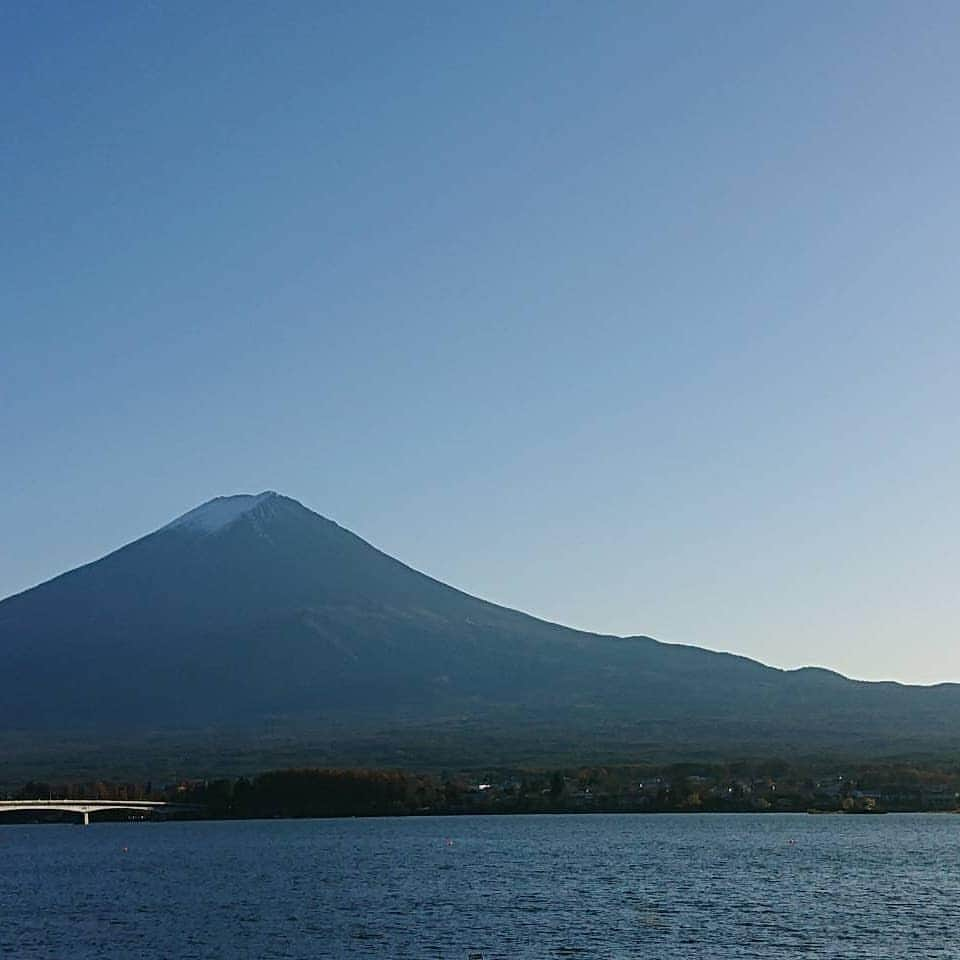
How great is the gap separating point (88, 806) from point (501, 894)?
204ft

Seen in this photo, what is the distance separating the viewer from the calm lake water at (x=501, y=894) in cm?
4309

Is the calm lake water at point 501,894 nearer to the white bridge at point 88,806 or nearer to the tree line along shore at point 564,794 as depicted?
the white bridge at point 88,806

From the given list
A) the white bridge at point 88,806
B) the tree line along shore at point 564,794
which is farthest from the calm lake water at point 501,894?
the tree line along shore at point 564,794

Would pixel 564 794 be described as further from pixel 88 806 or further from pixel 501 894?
pixel 501 894

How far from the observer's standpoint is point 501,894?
181 ft

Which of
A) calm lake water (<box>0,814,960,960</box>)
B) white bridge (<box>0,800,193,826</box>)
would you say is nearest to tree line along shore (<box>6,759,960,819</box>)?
white bridge (<box>0,800,193,826</box>)

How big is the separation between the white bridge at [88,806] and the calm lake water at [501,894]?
42.6ft

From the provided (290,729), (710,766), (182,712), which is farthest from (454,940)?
(182,712)

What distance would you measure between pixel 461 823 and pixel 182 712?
323 ft

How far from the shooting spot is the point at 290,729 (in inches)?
6929

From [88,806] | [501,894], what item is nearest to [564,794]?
[88,806]

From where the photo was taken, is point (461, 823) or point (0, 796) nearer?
point (461, 823)

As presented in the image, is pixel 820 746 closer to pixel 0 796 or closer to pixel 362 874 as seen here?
pixel 0 796

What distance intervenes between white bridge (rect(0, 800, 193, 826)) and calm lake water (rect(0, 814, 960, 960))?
13.0 meters
